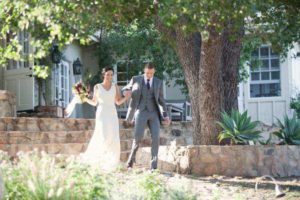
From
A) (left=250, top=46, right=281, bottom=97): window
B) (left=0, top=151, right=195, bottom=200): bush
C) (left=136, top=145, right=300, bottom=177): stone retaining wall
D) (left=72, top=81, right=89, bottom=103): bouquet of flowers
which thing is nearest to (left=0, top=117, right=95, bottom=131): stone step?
(left=72, top=81, right=89, bottom=103): bouquet of flowers

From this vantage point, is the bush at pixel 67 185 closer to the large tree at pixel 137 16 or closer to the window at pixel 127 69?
the large tree at pixel 137 16

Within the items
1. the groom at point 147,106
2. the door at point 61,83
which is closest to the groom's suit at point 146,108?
the groom at point 147,106

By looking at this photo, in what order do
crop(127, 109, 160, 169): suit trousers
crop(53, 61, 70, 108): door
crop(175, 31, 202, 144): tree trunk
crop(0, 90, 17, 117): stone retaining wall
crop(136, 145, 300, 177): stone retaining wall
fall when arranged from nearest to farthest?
1. crop(127, 109, 160, 169): suit trousers
2. crop(136, 145, 300, 177): stone retaining wall
3. crop(175, 31, 202, 144): tree trunk
4. crop(0, 90, 17, 117): stone retaining wall
5. crop(53, 61, 70, 108): door

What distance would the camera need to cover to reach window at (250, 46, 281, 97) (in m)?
20.1

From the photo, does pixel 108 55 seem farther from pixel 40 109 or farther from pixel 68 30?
pixel 68 30

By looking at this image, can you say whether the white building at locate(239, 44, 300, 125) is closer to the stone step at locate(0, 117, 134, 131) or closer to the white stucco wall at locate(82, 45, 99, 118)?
the white stucco wall at locate(82, 45, 99, 118)

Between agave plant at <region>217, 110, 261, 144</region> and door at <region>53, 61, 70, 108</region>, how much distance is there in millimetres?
8271

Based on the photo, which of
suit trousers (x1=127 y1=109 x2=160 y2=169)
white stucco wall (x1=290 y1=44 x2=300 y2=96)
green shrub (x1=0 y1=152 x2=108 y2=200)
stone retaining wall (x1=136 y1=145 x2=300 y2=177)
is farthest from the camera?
white stucco wall (x1=290 y1=44 x2=300 y2=96)

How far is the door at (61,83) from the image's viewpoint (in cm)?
1812

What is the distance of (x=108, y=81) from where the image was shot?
9.84m

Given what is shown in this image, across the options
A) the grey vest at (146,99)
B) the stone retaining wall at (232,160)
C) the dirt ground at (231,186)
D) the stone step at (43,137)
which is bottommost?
the dirt ground at (231,186)

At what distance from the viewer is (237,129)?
1026cm

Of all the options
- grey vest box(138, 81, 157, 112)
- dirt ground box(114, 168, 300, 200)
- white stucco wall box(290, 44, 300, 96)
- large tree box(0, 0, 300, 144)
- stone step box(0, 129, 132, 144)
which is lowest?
dirt ground box(114, 168, 300, 200)

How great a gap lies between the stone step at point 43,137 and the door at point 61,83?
5135 mm
